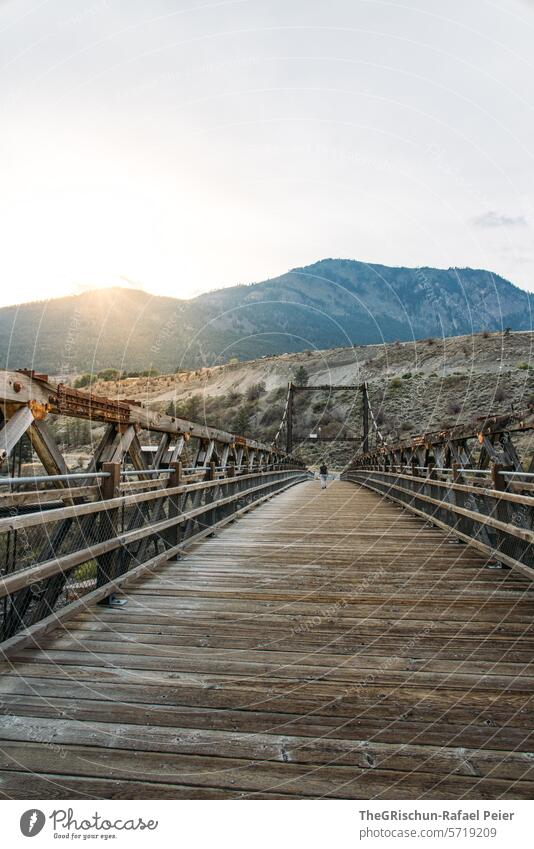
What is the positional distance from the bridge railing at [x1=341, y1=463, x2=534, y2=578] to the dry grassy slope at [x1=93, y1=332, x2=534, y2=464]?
113ft

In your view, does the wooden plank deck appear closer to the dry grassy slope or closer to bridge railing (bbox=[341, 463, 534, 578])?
bridge railing (bbox=[341, 463, 534, 578])

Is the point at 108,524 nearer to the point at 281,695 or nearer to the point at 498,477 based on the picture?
the point at 281,695

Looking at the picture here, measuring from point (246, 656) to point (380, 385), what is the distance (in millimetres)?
61964

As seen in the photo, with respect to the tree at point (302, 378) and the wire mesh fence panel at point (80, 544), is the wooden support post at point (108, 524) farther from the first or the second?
the tree at point (302, 378)

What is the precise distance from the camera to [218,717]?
8.37ft

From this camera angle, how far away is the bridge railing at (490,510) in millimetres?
5023

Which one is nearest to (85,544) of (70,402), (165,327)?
(70,402)

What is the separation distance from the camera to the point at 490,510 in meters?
5.89
